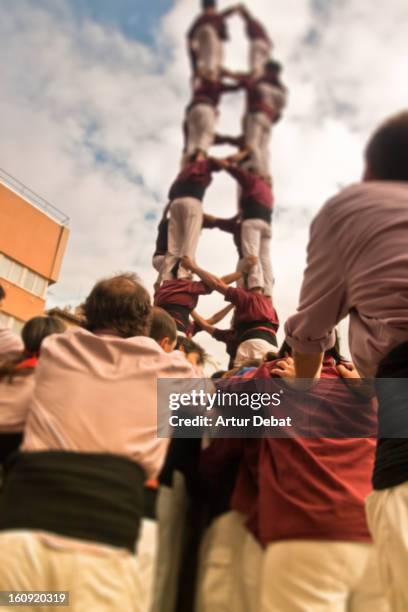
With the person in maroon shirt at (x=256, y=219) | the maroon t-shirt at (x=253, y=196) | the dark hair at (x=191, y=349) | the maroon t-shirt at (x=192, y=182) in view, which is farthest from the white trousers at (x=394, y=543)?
the maroon t-shirt at (x=253, y=196)

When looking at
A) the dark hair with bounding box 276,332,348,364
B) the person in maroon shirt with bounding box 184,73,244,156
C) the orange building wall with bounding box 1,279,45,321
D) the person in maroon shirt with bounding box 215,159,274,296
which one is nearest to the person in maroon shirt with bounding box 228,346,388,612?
the dark hair with bounding box 276,332,348,364

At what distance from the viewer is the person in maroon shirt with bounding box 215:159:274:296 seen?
3.46 m

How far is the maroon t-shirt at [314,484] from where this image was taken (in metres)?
0.93

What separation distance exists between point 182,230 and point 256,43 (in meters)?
3.58

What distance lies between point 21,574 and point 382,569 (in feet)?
1.65

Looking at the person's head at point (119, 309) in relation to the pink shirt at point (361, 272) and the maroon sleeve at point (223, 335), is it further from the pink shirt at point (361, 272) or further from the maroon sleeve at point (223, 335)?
the maroon sleeve at point (223, 335)

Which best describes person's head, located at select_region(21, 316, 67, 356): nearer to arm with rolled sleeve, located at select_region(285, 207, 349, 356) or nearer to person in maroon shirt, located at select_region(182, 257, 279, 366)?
arm with rolled sleeve, located at select_region(285, 207, 349, 356)

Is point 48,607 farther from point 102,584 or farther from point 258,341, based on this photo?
point 258,341

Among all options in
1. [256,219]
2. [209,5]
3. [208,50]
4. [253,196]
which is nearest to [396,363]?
[256,219]

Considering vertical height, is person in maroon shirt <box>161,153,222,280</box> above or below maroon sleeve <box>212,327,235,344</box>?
above

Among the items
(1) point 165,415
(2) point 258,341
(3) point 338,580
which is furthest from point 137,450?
(2) point 258,341

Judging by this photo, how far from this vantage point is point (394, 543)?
59cm

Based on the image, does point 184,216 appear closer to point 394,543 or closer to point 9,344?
point 9,344

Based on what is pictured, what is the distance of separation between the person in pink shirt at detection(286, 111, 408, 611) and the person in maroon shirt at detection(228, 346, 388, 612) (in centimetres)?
27
